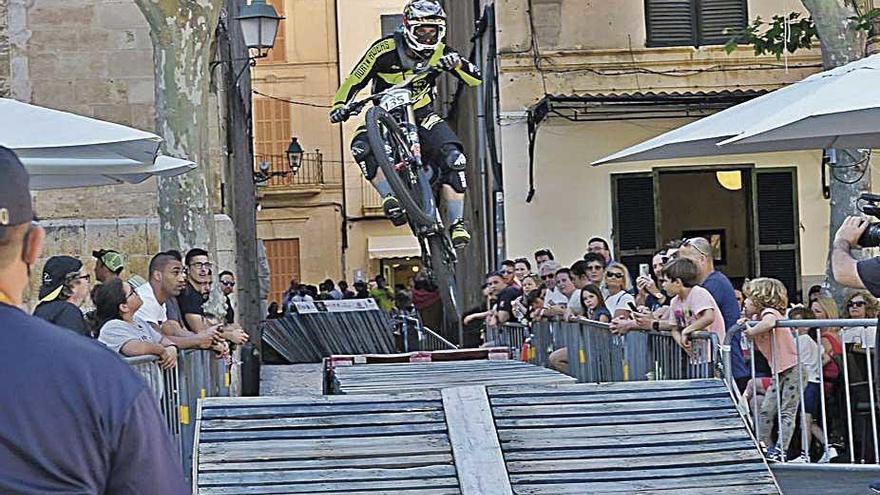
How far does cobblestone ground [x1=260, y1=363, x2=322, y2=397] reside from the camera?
56.5ft

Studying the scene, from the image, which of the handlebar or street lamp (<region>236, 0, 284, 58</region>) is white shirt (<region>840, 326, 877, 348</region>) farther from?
street lamp (<region>236, 0, 284, 58</region>)

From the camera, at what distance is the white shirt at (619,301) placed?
1073cm

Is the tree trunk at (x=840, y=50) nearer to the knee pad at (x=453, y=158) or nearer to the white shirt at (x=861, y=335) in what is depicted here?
the white shirt at (x=861, y=335)

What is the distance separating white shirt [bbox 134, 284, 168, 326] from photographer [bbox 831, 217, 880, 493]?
4475 millimetres

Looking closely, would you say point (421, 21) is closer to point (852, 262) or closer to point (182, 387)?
point (182, 387)

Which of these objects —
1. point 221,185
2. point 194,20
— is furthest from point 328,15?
point 194,20

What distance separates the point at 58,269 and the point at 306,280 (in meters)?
34.6

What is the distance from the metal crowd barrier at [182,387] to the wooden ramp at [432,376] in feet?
2.83

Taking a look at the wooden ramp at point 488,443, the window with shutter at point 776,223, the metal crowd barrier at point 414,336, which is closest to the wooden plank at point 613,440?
the wooden ramp at point 488,443

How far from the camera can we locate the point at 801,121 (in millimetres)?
7926

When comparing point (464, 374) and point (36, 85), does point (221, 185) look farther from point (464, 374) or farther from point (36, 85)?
point (464, 374)

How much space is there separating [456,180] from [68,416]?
8838mm

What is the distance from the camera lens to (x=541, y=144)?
18328 millimetres

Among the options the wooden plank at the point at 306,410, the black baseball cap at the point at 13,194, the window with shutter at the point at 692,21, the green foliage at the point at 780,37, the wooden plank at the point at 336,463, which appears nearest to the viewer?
the black baseball cap at the point at 13,194
